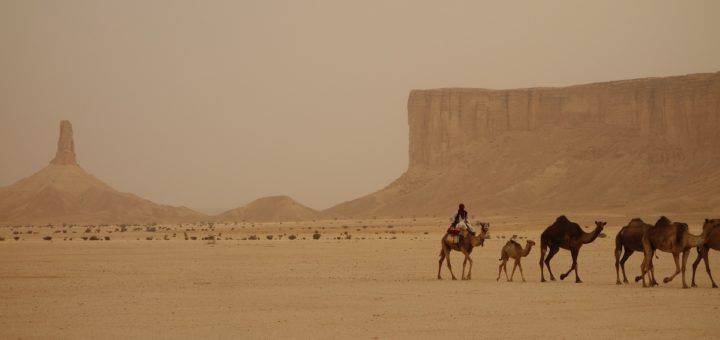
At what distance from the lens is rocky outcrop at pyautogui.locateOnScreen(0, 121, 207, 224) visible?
391ft

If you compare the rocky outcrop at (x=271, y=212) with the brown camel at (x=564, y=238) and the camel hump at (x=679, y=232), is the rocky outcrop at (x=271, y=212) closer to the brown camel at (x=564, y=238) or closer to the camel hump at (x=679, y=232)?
the brown camel at (x=564, y=238)

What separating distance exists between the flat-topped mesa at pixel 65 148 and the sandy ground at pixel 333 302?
109305 mm

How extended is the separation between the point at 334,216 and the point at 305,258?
80984 millimetres

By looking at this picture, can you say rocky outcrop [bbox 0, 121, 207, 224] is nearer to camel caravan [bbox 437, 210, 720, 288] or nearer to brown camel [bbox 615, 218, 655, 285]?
camel caravan [bbox 437, 210, 720, 288]

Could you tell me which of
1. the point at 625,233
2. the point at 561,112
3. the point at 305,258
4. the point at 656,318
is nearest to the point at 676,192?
the point at 561,112

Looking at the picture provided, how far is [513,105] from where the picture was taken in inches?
4697

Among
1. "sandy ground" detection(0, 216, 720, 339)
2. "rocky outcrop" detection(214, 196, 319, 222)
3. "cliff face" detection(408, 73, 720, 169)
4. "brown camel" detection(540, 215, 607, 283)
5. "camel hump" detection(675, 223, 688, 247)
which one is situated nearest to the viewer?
"sandy ground" detection(0, 216, 720, 339)

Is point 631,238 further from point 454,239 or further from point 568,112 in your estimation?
point 568,112

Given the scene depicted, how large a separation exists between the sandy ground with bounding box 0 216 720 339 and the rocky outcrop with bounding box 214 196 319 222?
289ft

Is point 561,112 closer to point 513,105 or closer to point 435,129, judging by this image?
point 513,105

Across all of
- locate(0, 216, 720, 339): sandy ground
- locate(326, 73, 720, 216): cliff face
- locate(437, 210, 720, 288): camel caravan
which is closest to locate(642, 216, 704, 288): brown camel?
locate(437, 210, 720, 288): camel caravan

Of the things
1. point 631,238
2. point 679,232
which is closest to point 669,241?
point 679,232

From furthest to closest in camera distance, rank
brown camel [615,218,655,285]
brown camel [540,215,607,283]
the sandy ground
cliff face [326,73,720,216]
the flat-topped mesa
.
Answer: the flat-topped mesa
cliff face [326,73,720,216]
brown camel [540,215,607,283]
brown camel [615,218,655,285]
the sandy ground

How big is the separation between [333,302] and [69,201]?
111869mm
